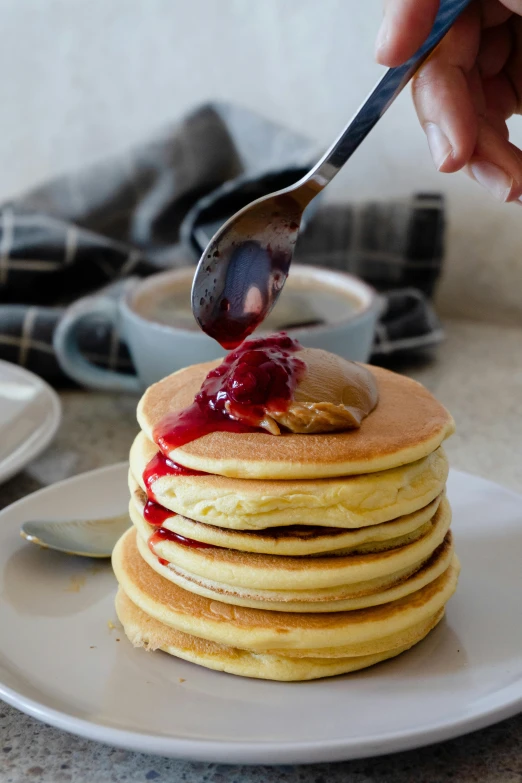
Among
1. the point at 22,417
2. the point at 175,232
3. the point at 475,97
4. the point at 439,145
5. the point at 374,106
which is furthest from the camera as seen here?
the point at 175,232

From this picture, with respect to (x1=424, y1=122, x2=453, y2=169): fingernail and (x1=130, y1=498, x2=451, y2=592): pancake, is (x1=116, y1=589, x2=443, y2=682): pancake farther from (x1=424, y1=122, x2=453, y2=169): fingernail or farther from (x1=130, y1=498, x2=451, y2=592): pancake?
(x1=424, y1=122, x2=453, y2=169): fingernail

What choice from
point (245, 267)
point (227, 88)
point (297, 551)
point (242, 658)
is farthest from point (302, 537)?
point (227, 88)

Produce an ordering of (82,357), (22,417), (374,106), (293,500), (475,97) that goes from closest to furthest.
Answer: (293,500) → (374,106) → (475,97) → (22,417) → (82,357)

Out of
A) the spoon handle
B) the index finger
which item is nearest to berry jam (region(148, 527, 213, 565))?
the spoon handle

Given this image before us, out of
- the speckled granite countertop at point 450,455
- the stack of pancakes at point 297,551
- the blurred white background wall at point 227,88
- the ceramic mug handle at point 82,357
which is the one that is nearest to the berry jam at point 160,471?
the stack of pancakes at point 297,551

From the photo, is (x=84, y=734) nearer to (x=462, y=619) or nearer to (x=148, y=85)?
(x=462, y=619)

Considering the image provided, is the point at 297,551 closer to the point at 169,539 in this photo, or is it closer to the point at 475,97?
the point at 169,539

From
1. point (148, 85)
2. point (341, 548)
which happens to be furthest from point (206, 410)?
point (148, 85)
